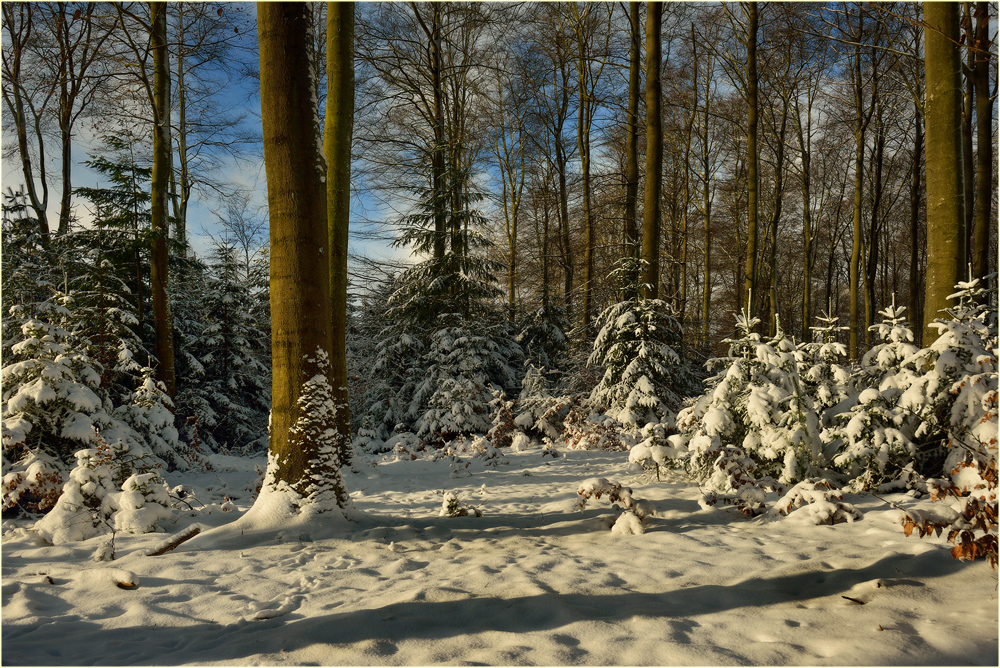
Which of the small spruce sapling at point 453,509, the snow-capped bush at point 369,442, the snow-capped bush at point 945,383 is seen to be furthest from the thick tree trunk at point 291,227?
the snow-capped bush at point 369,442

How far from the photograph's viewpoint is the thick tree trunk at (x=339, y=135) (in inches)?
283

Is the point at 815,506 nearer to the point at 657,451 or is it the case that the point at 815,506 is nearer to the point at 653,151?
the point at 657,451

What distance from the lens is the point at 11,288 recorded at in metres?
8.38

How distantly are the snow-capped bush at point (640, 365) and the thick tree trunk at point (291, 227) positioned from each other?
247 inches

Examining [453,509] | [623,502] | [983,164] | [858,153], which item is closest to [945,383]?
[623,502]

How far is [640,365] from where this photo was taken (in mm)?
9875

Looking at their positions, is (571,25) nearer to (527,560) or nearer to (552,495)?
(552,495)

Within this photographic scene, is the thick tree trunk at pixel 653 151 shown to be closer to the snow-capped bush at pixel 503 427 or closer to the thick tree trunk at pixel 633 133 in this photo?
the thick tree trunk at pixel 633 133

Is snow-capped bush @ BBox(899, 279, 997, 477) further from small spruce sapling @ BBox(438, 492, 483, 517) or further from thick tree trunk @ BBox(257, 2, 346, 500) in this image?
thick tree trunk @ BBox(257, 2, 346, 500)

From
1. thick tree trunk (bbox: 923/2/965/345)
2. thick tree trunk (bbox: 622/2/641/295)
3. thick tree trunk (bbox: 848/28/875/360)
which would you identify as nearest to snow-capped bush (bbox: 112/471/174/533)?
thick tree trunk (bbox: 923/2/965/345)

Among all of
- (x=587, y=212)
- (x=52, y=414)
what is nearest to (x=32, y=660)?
(x=52, y=414)

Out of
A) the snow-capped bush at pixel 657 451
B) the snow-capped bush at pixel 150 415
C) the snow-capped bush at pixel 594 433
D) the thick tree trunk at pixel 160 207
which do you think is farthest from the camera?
the thick tree trunk at pixel 160 207

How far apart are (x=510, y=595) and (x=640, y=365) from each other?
7210mm

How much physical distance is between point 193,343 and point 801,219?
2651 cm
